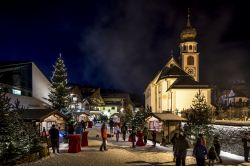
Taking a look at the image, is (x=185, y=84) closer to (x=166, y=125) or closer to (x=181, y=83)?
(x=181, y=83)

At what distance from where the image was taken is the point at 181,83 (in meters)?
68.4

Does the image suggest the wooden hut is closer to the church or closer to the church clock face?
the church

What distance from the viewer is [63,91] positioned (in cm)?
4956

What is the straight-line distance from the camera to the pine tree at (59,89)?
48.6 metres

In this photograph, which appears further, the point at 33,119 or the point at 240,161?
the point at 33,119

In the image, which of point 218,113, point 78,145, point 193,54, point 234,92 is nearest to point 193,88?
point 218,113

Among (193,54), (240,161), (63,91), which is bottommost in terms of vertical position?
(240,161)

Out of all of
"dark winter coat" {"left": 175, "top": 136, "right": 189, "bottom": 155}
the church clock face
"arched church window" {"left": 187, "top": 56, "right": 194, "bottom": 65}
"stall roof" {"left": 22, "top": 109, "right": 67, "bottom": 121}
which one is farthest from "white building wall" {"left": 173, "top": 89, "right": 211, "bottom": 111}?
"dark winter coat" {"left": 175, "top": 136, "right": 189, "bottom": 155}

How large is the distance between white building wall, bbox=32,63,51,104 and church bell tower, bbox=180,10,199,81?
43.3m

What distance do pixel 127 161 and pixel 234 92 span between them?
10419 centimetres

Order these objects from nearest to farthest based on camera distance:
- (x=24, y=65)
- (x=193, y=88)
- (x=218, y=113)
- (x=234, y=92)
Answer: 1. (x=24, y=65)
2. (x=218, y=113)
3. (x=193, y=88)
4. (x=234, y=92)

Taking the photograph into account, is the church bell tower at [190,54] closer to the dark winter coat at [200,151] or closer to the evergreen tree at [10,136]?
the evergreen tree at [10,136]

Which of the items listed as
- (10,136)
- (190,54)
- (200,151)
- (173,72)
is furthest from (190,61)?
(200,151)

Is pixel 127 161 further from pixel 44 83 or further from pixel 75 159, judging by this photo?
pixel 44 83
